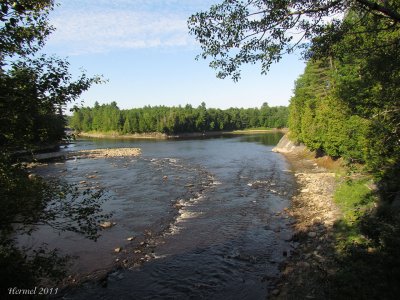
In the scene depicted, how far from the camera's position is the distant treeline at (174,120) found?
144 metres

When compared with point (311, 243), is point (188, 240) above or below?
below

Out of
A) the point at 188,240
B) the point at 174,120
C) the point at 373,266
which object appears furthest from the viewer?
the point at 174,120


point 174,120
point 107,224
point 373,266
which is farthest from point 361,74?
point 174,120

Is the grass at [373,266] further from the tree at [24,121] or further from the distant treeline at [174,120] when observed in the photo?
the distant treeline at [174,120]

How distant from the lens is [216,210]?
26094mm

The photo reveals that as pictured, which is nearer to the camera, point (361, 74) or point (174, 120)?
point (361, 74)

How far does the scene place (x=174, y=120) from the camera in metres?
140

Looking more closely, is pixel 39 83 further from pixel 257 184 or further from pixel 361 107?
pixel 257 184

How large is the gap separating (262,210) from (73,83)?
20718 millimetres

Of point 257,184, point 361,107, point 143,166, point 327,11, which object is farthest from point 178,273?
point 143,166

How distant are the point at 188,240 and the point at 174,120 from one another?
122434mm

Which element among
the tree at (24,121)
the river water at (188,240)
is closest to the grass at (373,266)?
the river water at (188,240)

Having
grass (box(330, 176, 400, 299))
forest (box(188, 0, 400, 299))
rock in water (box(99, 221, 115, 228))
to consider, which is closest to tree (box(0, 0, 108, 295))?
forest (box(188, 0, 400, 299))

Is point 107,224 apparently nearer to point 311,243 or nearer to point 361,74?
point 311,243
